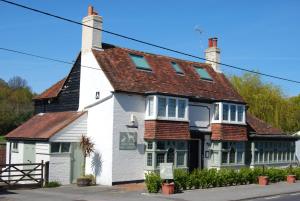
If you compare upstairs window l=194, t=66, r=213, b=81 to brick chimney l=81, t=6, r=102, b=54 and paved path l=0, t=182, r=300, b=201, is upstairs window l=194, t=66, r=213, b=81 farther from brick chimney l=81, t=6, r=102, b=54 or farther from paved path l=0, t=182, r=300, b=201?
paved path l=0, t=182, r=300, b=201

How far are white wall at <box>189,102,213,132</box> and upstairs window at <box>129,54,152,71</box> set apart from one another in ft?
11.3

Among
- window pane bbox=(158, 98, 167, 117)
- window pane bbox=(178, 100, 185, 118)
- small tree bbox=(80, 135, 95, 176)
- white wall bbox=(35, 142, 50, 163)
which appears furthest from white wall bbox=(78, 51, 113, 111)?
window pane bbox=(178, 100, 185, 118)

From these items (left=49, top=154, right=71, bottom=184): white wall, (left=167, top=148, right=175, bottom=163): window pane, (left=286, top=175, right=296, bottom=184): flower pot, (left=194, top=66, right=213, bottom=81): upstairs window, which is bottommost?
(left=286, top=175, right=296, bottom=184): flower pot

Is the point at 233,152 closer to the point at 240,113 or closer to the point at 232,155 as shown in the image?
the point at 232,155

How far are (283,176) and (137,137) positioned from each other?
9.56m

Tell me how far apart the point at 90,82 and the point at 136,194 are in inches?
312

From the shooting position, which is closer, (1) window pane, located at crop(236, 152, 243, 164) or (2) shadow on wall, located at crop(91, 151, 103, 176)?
(2) shadow on wall, located at crop(91, 151, 103, 176)

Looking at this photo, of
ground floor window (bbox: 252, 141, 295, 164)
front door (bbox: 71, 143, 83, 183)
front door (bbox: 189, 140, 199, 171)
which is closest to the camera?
front door (bbox: 71, 143, 83, 183)

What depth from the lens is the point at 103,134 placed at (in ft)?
84.3

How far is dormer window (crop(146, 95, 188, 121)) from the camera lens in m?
26.2

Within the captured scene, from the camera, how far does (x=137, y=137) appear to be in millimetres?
26406

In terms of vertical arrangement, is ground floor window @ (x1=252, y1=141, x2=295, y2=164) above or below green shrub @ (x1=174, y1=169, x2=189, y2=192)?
above

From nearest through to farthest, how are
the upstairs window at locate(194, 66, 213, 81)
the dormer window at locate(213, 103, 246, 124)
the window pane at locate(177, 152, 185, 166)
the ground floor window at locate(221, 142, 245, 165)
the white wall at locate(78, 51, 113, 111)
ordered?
the white wall at locate(78, 51, 113, 111)
the window pane at locate(177, 152, 185, 166)
the dormer window at locate(213, 103, 246, 124)
the ground floor window at locate(221, 142, 245, 165)
the upstairs window at locate(194, 66, 213, 81)

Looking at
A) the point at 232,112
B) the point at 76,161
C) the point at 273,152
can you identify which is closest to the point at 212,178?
the point at 232,112
